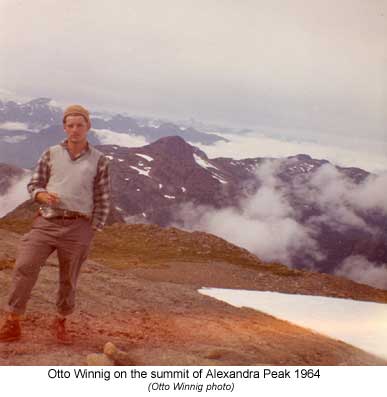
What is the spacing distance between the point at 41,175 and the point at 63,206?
546 mm

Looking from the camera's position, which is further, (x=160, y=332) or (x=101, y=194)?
(x=160, y=332)

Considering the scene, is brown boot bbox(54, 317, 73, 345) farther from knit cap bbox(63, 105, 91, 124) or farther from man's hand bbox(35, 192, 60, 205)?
knit cap bbox(63, 105, 91, 124)

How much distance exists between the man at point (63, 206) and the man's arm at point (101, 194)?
1cm

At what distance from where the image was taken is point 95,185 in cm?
654

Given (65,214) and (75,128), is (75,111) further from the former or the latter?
(65,214)

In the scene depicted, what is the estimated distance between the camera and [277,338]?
10.2 m

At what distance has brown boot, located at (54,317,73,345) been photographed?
6.82 m

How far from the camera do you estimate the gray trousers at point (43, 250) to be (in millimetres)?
6121

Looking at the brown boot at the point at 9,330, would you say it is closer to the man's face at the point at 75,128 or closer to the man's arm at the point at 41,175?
the man's arm at the point at 41,175

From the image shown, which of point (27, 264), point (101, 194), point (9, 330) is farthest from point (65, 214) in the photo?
point (9, 330)

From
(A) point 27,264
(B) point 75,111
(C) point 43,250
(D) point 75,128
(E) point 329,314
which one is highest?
(B) point 75,111

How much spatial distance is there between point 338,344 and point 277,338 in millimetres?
1688
